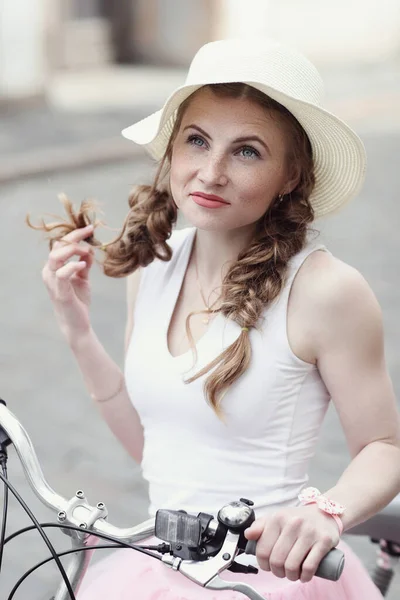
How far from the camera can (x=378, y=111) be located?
1428cm

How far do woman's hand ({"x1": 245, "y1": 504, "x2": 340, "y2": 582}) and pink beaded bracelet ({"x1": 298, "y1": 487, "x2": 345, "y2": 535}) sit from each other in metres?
0.09

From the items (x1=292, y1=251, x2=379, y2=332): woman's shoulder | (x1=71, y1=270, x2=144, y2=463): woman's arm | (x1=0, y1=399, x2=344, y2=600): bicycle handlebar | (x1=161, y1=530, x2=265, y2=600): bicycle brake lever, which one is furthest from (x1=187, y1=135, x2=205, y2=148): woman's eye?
(x1=161, y1=530, x2=265, y2=600): bicycle brake lever

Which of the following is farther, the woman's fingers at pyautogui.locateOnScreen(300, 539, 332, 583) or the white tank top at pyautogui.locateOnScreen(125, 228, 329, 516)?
the white tank top at pyautogui.locateOnScreen(125, 228, 329, 516)

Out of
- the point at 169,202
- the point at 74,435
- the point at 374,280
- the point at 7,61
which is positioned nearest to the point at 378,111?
the point at 7,61

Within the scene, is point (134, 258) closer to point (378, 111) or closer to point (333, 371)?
point (333, 371)

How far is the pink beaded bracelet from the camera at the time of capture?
5.77 feet

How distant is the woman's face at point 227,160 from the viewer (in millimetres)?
2072

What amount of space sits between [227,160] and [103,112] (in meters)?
11.9

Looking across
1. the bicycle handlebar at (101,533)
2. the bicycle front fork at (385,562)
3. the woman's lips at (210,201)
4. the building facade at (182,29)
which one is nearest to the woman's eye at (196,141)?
the woman's lips at (210,201)

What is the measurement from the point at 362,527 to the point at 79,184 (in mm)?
8273

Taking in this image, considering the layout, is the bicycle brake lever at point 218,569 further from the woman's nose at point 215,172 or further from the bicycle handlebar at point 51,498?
the woman's nose at point 215,172

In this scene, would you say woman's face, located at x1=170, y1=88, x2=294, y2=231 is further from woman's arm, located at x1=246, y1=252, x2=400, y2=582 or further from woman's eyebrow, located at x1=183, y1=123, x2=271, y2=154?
woman's arm, located at x1=246, y1=252, x2=400, y2=582

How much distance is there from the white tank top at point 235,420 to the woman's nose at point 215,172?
25 cm

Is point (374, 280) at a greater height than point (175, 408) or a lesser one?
lesser
